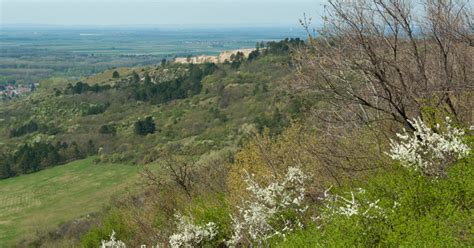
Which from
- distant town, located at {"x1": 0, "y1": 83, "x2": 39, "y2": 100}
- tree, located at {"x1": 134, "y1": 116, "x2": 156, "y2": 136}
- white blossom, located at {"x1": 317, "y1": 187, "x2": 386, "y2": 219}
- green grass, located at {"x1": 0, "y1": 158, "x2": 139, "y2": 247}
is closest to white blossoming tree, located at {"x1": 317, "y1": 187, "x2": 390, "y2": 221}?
white blossom, located at {"x1": 317, "y1": 187, "x2": 386, "y2": 219}

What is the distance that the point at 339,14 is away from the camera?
12.5 m

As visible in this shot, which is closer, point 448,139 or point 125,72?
point 448,139

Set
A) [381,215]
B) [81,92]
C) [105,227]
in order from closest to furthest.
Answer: [381,215] → [105,227] → [81,92]

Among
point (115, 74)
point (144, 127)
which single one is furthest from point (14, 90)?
point (144, 127)

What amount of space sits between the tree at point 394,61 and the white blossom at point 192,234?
14.5 feet

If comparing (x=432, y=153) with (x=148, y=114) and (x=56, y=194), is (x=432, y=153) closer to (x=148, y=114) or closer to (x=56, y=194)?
(x=56, y=194)

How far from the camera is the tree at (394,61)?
40.2 ft

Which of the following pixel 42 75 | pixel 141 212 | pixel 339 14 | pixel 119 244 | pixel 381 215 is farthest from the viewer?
pixel 42 75

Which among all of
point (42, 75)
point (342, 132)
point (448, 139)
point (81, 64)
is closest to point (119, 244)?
point (342, 132)

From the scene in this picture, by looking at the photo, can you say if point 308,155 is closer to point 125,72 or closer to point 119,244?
point 119,244

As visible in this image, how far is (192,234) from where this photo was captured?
43.9ft

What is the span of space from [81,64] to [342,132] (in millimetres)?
193042

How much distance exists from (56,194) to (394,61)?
165ft

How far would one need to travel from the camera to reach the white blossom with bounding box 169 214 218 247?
43.1ft
